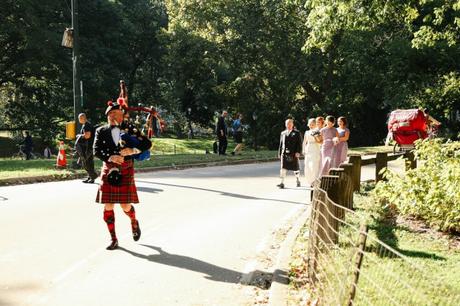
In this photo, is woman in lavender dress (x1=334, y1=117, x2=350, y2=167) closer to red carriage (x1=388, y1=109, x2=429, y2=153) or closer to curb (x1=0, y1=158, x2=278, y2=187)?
red carriage (x1=388, y1=109, x2=429, y2=153)

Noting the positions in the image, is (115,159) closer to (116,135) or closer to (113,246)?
(116,135)

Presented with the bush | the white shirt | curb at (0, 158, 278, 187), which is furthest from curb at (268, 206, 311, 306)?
curb at (0, 158, 278, 187)

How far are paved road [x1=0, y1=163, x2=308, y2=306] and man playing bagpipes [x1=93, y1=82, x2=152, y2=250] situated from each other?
2.37 ft

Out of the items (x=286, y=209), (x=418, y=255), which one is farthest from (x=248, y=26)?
(x=418, y=255)

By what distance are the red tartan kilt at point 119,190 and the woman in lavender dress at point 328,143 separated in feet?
20.1

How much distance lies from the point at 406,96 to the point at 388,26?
5.45 m

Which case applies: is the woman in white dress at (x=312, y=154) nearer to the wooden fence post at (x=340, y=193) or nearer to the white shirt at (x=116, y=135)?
the wooden fence post at (x=340, y=193)

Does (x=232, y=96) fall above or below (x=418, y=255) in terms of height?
above

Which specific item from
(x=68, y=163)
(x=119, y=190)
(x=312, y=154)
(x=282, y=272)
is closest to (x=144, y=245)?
(x=119, y=190)

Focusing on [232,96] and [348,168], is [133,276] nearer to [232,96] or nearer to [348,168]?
[348,168]

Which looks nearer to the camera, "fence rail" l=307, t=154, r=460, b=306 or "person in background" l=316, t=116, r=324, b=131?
"fence rail" l=307, t=154, r=460, b=306

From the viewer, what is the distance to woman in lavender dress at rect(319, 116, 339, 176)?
503 inches

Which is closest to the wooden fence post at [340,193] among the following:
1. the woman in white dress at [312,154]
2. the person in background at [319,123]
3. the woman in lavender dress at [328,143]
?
the woman in lavender dress at [328,143]

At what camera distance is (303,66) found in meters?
37.4
